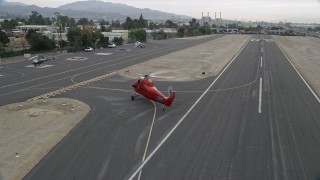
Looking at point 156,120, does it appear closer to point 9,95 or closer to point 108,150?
point 108,150

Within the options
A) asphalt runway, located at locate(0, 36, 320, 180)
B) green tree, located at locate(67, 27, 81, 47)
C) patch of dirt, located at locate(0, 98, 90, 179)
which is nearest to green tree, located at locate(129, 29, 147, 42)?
green tree, located at locate(67, 27, 81, 47)

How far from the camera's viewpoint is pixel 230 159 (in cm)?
2430

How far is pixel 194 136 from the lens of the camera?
1140 inches

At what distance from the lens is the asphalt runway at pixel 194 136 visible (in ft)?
73.9

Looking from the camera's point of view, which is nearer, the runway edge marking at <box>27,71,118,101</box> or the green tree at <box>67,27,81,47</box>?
the runway edge marking at <box>27,71,118,101</box>

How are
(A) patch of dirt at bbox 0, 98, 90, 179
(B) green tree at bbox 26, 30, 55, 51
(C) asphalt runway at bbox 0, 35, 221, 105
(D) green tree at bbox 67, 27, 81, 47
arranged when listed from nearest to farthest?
(A) patch of dirt at bbox 0, 98, 90, 179 < (C) asphalt runway at bbox 0, 35, 221, 105 < (B) green tree at bbox 26, 30, 55, 51 < (D) green tree at bbox 67, 27, 81, 47

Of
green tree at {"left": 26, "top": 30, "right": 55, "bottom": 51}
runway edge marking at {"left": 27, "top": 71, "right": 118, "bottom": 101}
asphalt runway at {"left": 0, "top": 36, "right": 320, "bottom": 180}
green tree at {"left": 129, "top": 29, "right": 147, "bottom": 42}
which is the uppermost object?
green tree at {"left": 129, "top": 29, "right": 147, "bottom": 42}

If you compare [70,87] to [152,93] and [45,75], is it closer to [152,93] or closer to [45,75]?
[45,75]

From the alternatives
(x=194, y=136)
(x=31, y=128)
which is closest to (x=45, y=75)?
(x=31, y=128)

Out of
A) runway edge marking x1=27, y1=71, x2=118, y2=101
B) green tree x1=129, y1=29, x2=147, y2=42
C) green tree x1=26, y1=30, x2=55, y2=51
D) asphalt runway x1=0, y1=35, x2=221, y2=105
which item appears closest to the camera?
runway edge marking x1=27, y1=71, x2=118, y2=101

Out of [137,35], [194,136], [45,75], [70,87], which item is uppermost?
[137,35]

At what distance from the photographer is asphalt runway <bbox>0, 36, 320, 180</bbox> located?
22.5 m

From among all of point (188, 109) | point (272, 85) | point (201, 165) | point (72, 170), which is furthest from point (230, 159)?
point (272, 85)

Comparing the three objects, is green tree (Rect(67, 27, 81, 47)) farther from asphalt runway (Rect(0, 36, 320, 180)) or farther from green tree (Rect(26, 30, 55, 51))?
asphalt runway (Rect(0, 36, 320, 180))
